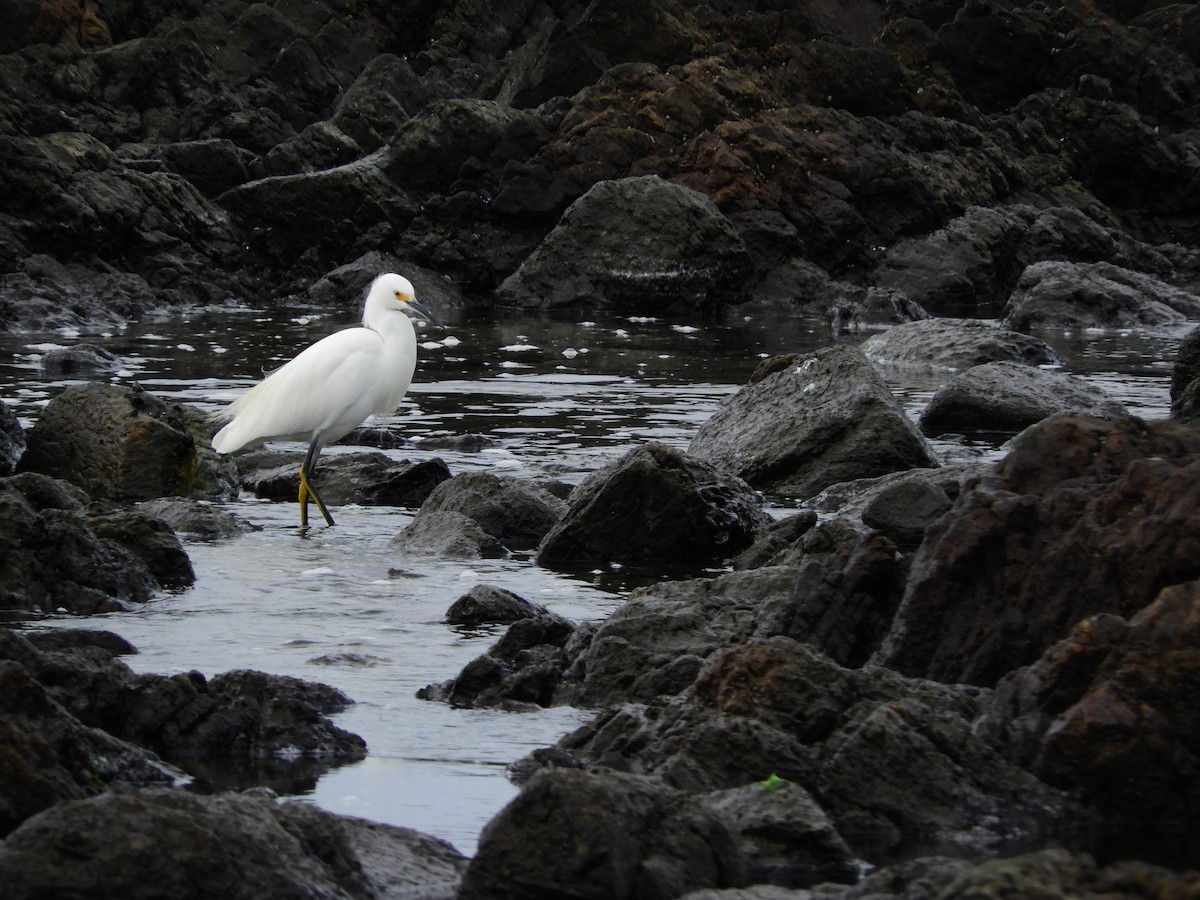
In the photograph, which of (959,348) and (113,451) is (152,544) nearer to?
(113,451)

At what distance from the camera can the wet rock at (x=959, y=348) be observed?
1631 cm

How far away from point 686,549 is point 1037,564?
133 inches

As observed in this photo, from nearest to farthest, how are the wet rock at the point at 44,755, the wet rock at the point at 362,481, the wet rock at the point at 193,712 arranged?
the wet rock at the point at 44,755 < the wet rock at the point at 193,712 < the wet rock at the point at 362,481

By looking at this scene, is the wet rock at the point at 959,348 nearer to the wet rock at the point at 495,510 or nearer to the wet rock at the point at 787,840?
the wet rock at the point at 495,510

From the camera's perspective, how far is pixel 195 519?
8.82 m

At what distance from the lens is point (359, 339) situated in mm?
10352

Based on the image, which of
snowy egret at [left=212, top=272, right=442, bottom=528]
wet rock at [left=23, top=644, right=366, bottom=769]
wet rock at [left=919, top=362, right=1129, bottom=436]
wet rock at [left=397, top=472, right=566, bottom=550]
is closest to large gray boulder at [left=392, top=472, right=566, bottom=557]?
wet rock at [left=397, top=472, right=566, bottom=550]

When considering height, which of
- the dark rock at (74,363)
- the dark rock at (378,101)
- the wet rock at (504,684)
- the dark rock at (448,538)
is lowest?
the wet rock at (504,684)

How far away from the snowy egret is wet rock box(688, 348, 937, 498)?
2041mm

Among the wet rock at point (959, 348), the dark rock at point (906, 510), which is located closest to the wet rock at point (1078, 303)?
the wet rock at point (959, 348)

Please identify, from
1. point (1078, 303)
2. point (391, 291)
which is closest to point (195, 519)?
point (391, 291)

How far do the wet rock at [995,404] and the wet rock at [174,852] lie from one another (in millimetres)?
9327

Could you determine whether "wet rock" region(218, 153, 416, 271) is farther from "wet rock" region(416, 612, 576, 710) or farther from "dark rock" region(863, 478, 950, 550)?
"wet rock" region(416, 612, 576, 710)

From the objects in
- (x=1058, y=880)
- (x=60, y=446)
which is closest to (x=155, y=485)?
(x=60, y=446)
